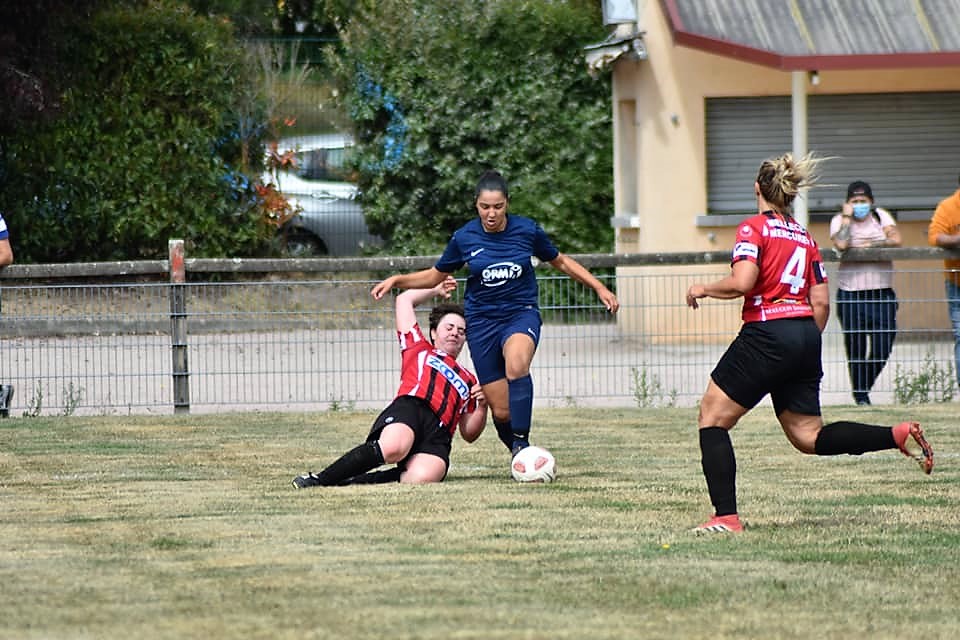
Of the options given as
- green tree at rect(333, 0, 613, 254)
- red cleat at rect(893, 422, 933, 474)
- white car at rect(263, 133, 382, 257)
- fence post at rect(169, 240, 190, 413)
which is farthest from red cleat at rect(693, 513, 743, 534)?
white car at rect(263, 133, 382, 257)

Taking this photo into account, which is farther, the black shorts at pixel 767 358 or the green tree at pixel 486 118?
the green tree at pixel 486 118

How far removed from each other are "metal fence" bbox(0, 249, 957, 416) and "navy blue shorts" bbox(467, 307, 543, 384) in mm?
4038

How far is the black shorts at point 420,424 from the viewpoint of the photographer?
9852 millimetres

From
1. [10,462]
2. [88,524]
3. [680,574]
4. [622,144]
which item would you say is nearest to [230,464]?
[10,462]

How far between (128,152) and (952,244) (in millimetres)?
11982

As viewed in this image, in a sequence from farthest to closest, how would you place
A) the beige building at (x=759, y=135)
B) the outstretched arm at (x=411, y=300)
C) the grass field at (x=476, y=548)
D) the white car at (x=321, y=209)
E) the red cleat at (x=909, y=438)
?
the white car at (x=321, y=209)
the beige building at (x=759, y=135)
the outstretched arm at (x=411, y=300)
the red cleat at (x=909, y=438)
the grass field at (x=476, y=548)

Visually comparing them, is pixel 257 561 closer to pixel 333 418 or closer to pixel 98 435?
pixel 98 435

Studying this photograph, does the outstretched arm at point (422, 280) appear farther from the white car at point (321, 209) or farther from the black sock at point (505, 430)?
the white car at point (321, 209)

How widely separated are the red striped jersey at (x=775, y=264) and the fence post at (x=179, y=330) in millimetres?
7193

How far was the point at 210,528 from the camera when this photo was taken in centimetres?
818

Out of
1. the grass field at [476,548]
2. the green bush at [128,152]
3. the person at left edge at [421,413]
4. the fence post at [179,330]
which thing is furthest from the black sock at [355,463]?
the green bush at [128,152]

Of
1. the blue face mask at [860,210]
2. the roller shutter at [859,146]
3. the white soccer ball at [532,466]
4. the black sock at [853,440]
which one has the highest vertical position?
the roller shutter at [859,146]

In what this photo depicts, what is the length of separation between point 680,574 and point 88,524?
2974mm

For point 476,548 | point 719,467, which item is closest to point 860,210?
point 719,467
